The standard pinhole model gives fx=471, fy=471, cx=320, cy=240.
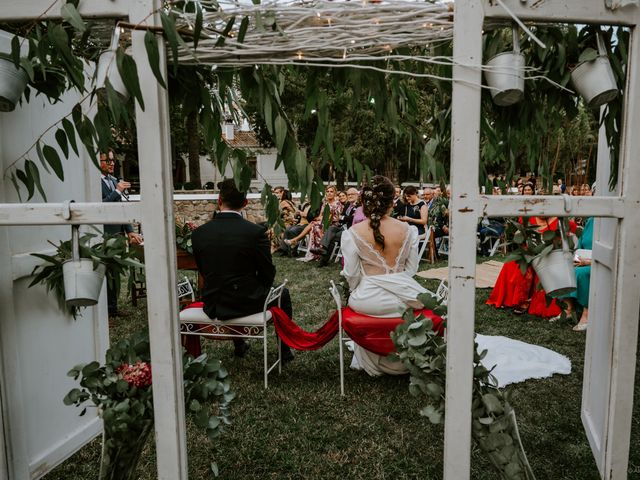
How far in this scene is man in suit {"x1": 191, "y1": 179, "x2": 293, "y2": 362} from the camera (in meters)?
3.63

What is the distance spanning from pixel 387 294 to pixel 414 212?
216 inches

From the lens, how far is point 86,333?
2.84 m

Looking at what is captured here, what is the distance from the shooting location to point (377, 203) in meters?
3.73

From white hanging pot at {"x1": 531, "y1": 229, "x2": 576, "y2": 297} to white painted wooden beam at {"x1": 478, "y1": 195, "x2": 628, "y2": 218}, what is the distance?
13 centimetres

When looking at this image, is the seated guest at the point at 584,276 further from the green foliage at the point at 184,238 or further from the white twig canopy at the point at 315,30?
the green foliage at the point at 184,238

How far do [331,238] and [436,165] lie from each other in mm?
7014

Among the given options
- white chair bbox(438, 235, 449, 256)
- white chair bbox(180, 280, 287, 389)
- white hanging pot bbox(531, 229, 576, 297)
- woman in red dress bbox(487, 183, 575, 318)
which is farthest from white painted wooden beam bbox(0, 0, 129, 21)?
white chair bbox(438, 235, 449, 256)

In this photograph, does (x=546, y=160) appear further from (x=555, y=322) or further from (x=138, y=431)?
(x=555, y=322)

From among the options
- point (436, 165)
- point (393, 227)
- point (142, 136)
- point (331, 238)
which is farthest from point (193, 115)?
point (331, 238)

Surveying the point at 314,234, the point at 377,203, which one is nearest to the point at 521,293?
the point at 377,203

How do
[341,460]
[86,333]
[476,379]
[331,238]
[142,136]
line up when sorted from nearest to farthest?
[142,136] < [476,379] < [341,460] < [86,333] < [331,238]

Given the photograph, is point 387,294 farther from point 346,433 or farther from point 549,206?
point 549,206

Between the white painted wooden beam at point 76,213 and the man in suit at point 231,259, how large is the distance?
6.53 ft

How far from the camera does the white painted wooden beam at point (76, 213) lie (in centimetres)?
163
